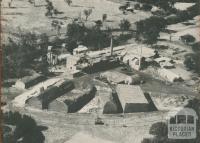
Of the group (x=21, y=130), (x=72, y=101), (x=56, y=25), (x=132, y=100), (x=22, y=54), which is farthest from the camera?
(x=56, y=25)

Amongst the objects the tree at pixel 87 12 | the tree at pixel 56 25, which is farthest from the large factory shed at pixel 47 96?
the tree at pixel 87 12

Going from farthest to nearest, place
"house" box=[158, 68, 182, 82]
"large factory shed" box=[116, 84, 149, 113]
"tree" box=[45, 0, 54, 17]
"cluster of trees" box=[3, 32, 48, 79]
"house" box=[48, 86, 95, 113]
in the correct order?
"tree" box=[45, 0, 54, 17]
"house" box=[158, 68, 182, 82]
"cluster of trees" box=[3, 32, 48, 79]
"large factory shed" box=[116, 84, 149, 113]
"house" box=[48, 86, 95, 113]

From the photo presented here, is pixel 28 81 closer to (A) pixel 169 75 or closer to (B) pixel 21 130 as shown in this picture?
(B) pixel 21 130

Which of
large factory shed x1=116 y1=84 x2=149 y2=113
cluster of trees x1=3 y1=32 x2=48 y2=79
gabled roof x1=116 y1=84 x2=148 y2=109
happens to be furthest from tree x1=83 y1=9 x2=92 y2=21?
large factory shed x1=116 y1=84 x2=149 y2=113

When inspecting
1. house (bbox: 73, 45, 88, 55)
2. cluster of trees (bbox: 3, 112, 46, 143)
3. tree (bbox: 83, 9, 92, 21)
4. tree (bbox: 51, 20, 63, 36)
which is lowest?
cluster of trees (bbox: 3, 112, 46, 143)

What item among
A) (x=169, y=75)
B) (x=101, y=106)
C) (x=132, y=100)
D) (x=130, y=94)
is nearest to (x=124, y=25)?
(x=169, y=75)

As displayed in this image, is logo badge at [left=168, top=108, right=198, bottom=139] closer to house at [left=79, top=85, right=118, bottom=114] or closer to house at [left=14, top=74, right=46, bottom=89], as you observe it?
house at [left=79, top=85, right=118, bottom=114]

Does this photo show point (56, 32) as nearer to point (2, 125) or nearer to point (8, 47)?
point (8, 47)
